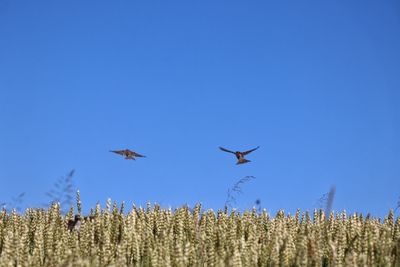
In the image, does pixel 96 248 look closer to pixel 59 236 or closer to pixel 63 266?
pixel 59 236

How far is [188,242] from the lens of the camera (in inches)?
197

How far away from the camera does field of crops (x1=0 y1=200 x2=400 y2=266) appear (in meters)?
4.85

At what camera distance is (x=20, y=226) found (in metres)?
6.89

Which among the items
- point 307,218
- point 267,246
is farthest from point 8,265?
point 307,218

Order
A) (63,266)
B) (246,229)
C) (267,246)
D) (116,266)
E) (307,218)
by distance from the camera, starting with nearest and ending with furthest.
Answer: (63,266) < (116,266) < (267,246) < (246,229) < (307,218)

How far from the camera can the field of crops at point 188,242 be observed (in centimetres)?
485

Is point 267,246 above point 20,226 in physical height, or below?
below

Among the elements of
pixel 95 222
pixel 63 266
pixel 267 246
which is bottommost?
pixel 63 266

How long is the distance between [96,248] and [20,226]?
189cm

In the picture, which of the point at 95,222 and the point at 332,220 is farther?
the point at 332,220

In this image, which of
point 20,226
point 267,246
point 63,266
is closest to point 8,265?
point 63,266

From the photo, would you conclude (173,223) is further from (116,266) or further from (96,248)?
(116,266)

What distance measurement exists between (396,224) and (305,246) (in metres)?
2.48

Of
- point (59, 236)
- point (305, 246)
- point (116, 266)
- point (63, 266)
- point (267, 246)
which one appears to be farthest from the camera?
point (59, 236)
